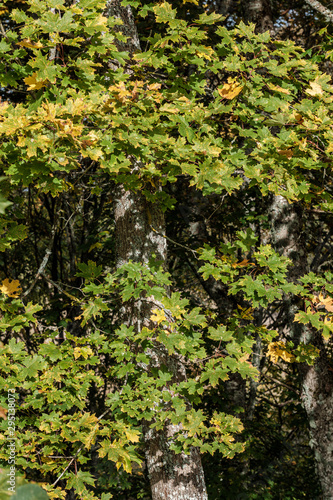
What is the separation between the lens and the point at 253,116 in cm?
311

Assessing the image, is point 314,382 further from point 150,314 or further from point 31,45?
point 31,45

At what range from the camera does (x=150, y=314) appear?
10.9ft

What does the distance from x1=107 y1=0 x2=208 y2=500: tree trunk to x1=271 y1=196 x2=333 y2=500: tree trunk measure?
1209 millimetres

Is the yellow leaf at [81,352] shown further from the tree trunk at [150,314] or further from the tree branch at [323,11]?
the tree branch at [323,11]

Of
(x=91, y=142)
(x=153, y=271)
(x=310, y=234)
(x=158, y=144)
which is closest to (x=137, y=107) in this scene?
(x=158, y=144)

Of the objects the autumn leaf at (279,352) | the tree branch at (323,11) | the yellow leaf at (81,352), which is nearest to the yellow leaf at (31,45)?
the yellow leaf at (81,352)

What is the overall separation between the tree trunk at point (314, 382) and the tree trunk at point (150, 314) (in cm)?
121

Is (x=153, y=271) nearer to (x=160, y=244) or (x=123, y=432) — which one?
(x=160, y=244)

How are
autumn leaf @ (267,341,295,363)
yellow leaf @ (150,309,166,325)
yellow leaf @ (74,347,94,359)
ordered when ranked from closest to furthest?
yellow leaf @ (150,309,166,325) < yellow leaf @ (74,347,94,359) < autumn leaf @ (267,341,295,363)

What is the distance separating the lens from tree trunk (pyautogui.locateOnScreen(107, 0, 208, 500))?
3166 mm

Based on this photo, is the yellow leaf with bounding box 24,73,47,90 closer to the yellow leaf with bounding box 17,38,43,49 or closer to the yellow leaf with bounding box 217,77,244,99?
the yellow leaf with bounding box 17,38,43,49

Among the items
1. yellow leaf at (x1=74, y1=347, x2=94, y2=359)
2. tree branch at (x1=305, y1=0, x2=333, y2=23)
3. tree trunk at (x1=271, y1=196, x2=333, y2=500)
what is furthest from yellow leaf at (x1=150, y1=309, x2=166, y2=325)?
tree branch at (x1=305, y1=0, x2=333, y2=23)

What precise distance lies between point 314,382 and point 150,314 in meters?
1.72

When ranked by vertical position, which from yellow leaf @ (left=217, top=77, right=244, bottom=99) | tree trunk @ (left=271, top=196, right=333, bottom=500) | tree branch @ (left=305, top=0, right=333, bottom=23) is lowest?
tree trunk @ (left=271, top=196, right=333, bottom=500)
